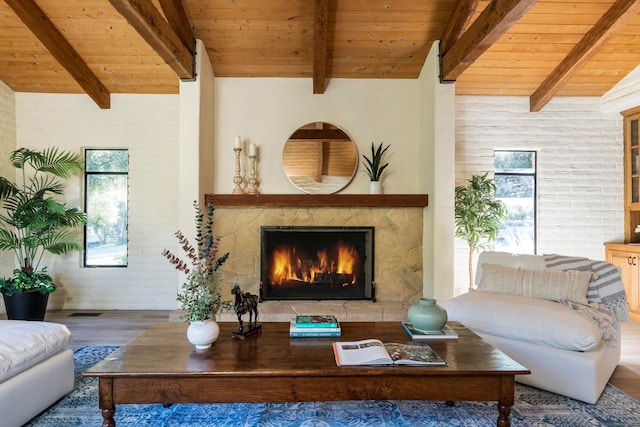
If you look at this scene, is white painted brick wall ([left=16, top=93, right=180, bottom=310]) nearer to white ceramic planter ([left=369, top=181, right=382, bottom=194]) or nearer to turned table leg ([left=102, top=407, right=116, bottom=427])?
white ceramic planter ([left=369, top=181, right=382, bottom=194])

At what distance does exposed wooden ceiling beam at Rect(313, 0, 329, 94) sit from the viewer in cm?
327

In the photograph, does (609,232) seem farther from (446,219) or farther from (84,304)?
(84,304)

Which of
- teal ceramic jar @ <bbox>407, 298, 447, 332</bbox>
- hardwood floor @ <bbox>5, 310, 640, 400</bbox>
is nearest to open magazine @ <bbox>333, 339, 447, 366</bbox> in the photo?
teal ceramic jar @ <bbox>407, 298, 447, 332</bbox>

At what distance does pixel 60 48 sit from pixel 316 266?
335cm

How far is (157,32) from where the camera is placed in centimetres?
302

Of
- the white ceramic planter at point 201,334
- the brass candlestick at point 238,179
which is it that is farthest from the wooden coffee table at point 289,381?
the brass candlestick at point 238,179

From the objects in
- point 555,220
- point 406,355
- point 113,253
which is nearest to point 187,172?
point 113,253

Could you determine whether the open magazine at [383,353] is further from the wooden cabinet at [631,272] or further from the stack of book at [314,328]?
the wooden cabinet at [631,272]

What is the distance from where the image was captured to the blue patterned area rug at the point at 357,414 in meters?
2.11

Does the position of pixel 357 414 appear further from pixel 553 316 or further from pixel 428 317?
pixel 553 316

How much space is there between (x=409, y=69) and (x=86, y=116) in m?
3.76

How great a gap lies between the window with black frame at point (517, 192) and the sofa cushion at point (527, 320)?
2195 mm

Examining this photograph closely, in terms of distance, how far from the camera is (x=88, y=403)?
7.57 ft

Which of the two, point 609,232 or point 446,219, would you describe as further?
point 609,232
